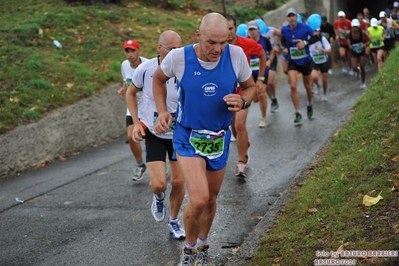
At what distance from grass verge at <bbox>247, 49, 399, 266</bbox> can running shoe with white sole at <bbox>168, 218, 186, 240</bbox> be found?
1031mm

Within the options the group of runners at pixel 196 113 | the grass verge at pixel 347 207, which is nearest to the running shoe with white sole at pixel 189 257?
the group of runners at pixel 196 113

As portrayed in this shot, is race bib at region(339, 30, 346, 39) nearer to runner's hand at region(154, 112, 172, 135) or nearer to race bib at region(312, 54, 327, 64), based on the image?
race bib at region(312, 54, 327, 64)

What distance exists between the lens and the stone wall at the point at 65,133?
1172 centimetres

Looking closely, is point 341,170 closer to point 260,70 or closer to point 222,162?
point 222,162

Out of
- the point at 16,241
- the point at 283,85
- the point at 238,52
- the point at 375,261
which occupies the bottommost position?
the point at 283,85

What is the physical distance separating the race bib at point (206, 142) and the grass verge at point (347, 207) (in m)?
0.98

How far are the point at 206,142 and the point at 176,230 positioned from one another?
5.69 feet

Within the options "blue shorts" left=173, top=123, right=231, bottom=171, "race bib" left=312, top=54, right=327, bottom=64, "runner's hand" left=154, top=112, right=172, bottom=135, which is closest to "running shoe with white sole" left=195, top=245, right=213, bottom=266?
"blue shorts" left=173, top=123, right=231, bottom=171

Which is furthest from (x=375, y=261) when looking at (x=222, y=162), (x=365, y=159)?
(x=365, y=159)

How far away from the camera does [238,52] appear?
225 inches

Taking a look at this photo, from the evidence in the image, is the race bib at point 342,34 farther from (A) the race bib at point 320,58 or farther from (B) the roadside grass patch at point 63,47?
(A) the race bib at point 320,58

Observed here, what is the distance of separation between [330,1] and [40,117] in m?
19.7

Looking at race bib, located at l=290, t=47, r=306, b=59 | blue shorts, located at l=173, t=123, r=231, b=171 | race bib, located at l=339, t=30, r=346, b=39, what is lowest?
race bib, located at l=339, t=30, r=346, b=39

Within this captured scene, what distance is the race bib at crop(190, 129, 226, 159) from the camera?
5.68m
